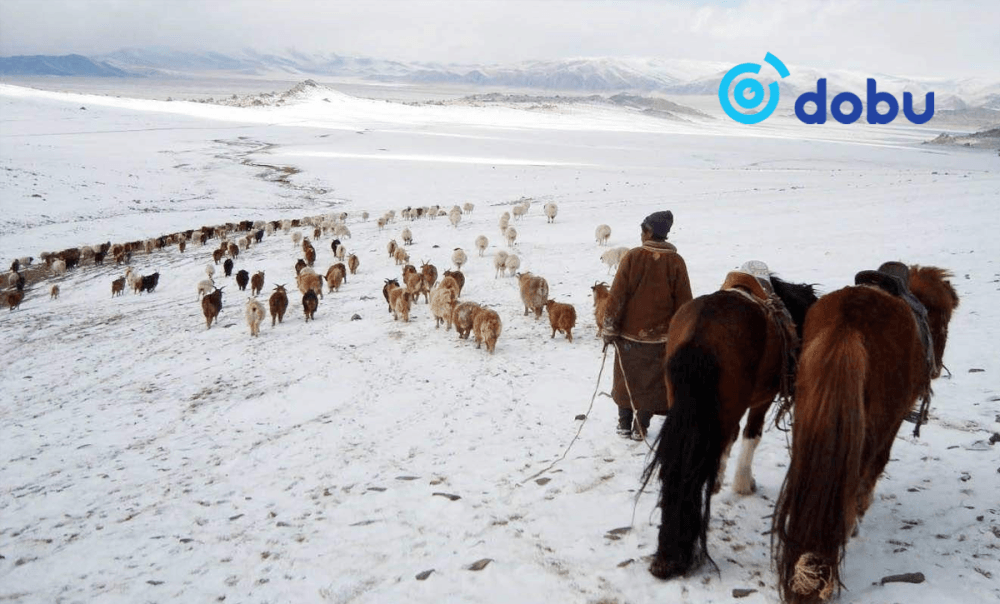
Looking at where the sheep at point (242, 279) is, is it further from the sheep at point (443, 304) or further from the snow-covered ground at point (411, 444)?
the sheep at point (443, 304)

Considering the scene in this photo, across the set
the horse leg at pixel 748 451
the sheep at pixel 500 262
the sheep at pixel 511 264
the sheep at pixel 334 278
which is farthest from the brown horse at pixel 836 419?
the sheep at pixel 334 278

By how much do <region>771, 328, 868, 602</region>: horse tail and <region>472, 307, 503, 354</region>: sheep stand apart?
6.21 meters

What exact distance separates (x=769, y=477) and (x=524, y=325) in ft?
20.1

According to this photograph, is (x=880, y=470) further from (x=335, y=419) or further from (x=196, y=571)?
(x=335, y=419)

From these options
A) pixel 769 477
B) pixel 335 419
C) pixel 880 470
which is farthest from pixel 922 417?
pixel 335 419

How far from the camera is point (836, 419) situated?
2703 millimetres

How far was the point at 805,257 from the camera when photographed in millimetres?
13375

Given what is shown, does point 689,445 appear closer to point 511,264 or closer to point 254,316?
point 254,316

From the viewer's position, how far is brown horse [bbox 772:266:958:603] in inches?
107

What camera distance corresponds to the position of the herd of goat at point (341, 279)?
31.9 ft

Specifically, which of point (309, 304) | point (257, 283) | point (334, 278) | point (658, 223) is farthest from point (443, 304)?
point (257, 283)

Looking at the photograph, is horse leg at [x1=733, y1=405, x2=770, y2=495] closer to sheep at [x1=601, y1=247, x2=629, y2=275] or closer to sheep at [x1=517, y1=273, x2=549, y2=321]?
sheep at [x1=517, y1=273, x2=549, y2=321]

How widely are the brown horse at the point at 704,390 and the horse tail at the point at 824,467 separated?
433 mm

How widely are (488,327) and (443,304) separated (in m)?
1.74
